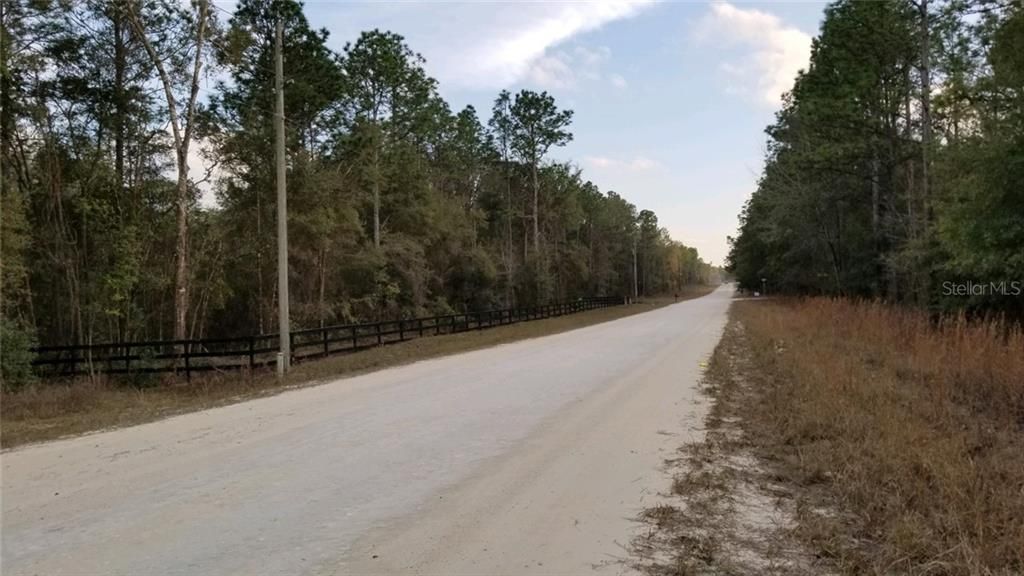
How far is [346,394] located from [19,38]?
16.3 meters

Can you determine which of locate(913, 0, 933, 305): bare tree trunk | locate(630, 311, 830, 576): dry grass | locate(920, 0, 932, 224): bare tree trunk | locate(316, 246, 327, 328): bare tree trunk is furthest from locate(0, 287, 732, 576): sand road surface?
locate(316, 246, 327, 328): bare tree trunk

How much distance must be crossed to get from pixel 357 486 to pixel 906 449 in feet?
15.8

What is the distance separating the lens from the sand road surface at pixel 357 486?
3.96 m

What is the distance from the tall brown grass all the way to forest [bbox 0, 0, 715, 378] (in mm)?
17143

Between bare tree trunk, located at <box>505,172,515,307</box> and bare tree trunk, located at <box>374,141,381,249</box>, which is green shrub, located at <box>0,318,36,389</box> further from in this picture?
bare tree trunk, located at <box>505,172,515,307</box>

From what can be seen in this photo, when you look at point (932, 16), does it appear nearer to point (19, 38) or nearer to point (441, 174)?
point (19, 38)

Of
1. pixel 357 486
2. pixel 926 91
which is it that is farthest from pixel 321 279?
pixel 926 91

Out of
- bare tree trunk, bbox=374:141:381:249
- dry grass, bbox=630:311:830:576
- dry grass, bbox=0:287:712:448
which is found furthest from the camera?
bare tree trunk, bbox=374:141:381:249

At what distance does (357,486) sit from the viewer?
5391mm

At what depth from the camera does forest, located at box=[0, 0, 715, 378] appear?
19.0m

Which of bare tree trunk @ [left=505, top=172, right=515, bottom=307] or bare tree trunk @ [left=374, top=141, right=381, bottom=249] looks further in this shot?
bare tree trunk @ [left=505, top=172, right=515, bottom=307]

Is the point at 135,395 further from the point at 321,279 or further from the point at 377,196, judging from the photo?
the point at 377,196

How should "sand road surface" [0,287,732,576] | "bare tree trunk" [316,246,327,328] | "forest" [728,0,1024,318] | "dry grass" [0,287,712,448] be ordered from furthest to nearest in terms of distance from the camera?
"bare tree trunk" [316,246,327,328]
"forest" [728,0,1024,318]
"dry grass" [0,287,712,448]
"sand road surface" [0,287,732,576]

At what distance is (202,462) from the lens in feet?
20.7
